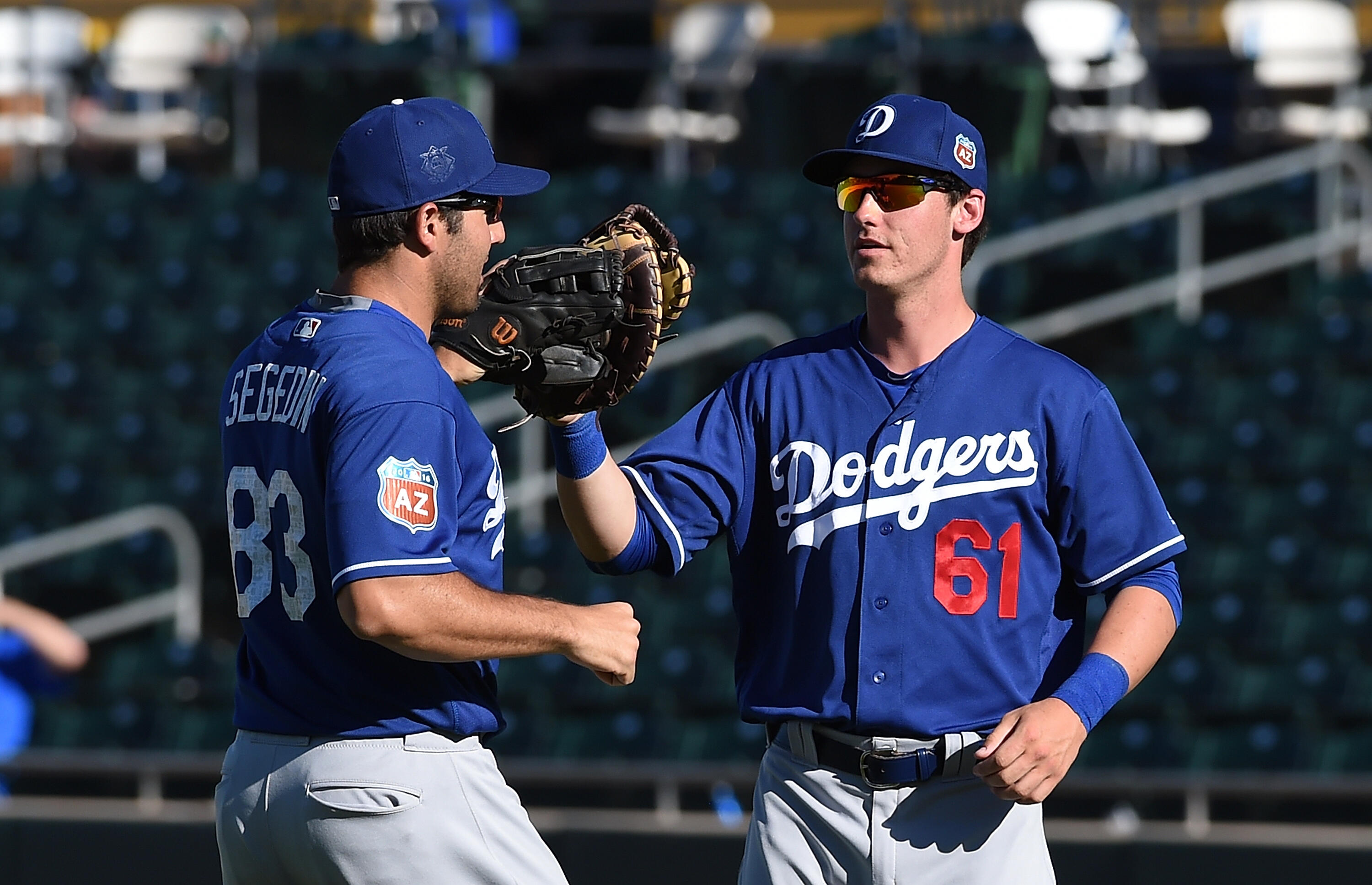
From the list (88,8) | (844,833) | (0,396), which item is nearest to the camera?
(844,833)

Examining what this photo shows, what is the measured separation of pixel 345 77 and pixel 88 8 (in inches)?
174

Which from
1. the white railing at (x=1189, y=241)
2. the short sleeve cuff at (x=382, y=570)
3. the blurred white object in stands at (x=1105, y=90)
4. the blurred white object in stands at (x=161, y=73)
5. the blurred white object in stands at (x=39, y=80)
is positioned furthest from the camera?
the blurred white object in stands at (x=161, y=73)

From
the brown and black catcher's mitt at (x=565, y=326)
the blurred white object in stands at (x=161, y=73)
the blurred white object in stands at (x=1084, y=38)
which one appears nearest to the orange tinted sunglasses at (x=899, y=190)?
the brown and black catcher's mitt at (x=565, y=326)

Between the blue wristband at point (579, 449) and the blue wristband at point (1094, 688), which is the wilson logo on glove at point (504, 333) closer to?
the blue wristband at point (579, 449)

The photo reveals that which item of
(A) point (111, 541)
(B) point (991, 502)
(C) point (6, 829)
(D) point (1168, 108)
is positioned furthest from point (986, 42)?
(B) point (991, 502)

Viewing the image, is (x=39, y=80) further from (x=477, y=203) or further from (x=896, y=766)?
(x=896, y=766)

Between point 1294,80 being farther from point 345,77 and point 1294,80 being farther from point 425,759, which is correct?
point 425,759

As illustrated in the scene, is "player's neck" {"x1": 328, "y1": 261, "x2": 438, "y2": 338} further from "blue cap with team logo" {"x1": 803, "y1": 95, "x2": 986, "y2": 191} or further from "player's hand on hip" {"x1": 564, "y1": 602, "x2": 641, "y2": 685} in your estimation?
"blue cap with team logo" {"x1": 803, "y1": 95, "x2": 986, "y2": 191}

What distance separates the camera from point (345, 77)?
415 inches

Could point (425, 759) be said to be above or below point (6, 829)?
above

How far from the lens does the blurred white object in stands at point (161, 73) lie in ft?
35.8

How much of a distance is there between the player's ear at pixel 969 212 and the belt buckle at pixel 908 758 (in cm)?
81

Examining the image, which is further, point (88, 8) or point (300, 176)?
point (88, 8)

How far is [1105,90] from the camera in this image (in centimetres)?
1018
